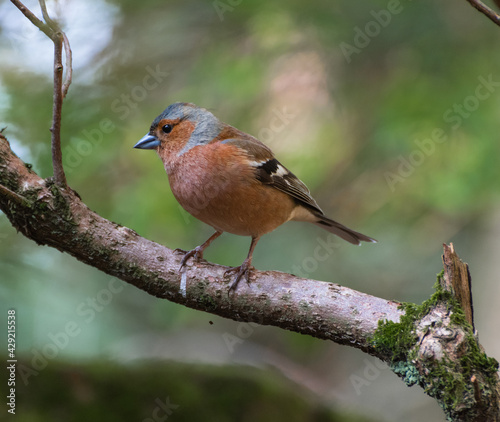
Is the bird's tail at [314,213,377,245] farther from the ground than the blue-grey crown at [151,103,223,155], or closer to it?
closer to it

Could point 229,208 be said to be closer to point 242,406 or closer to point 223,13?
point 242,406

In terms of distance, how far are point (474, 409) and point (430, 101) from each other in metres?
3.41

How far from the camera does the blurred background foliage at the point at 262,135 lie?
489 centimetres

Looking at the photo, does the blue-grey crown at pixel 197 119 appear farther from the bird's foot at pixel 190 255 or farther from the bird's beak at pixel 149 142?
the bird's foot at pixel 190 255

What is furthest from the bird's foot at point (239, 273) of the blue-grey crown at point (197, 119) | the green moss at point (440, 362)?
the blue-grey crown at point (197, 119)

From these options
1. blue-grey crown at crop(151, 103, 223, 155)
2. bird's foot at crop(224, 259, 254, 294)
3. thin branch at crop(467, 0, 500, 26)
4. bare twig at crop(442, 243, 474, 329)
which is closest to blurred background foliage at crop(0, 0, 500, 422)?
blue-grey crown at crop(151, 103, 223, 155)

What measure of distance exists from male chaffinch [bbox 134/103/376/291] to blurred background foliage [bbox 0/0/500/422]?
2.85 feet

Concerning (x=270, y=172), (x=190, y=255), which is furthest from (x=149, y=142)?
(x=190, y=255)

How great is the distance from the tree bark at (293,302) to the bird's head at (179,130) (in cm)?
135

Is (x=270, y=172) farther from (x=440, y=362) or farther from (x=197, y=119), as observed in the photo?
(x=440, y=362)

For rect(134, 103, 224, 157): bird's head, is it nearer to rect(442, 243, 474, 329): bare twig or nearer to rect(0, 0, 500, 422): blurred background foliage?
rect(0, 0, 500, 422): blurred background foliage

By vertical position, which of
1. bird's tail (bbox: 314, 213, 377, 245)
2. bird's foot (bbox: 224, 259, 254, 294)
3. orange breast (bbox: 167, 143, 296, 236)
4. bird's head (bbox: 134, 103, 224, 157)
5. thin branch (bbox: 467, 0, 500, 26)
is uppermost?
thin branch (bbox: 467, 0, 500, 26)

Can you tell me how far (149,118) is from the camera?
577 cm

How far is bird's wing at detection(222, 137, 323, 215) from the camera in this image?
14.2 feet
